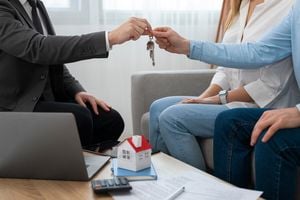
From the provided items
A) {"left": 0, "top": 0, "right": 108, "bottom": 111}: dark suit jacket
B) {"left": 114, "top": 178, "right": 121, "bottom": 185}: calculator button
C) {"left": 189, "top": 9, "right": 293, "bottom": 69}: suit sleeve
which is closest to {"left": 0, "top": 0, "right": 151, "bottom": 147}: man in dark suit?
{"left": 0, "top": 0, "right": 108, "bottom": 111}: dark suit jacket

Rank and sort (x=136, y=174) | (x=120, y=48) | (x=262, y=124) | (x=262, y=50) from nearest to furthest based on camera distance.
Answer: (x=136, y=174), (x=262, y=124), (x=262, y=50), (x=120, y=48)

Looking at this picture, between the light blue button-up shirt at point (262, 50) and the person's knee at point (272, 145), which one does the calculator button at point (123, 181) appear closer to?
the person's knee at point (272, 145)

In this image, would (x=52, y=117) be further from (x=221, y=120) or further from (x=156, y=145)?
(x=156, y=145)

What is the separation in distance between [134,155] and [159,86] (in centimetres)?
89

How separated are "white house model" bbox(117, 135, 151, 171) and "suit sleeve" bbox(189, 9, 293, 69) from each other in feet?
1.80

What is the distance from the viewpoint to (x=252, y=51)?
57.2 inches

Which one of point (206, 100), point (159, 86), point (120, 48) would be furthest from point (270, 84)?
point (120, 48)

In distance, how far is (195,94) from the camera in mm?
1982

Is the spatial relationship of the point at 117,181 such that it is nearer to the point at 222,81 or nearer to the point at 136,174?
the point at 136,174

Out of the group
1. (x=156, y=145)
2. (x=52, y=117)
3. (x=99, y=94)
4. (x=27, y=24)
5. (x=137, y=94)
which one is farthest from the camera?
(x=99, y=94)

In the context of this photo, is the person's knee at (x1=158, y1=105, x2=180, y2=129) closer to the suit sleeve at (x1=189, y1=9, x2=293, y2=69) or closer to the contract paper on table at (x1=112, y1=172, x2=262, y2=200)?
the suit sleeve at (x1=189, y1=9, x2=293, y2=69)

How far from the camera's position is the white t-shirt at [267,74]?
56.6 inches

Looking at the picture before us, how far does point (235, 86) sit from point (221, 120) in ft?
1.18

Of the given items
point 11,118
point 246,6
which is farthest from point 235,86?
point 11,118
